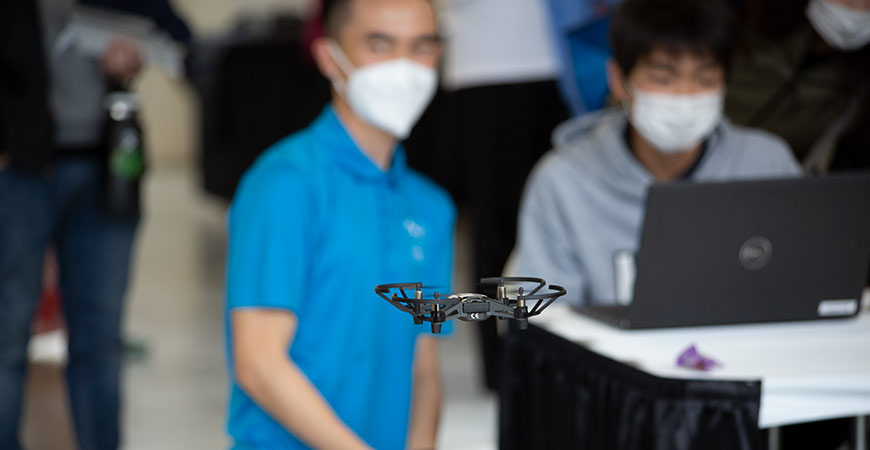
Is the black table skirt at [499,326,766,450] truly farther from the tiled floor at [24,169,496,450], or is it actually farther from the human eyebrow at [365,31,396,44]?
the tiled floor at [24,169,496,450]

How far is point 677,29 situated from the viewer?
173 centimetres

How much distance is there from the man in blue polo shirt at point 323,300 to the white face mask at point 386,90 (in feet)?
0.25

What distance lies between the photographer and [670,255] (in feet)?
4.30

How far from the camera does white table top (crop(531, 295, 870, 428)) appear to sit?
119 cm

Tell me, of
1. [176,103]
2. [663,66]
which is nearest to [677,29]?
[663,66]

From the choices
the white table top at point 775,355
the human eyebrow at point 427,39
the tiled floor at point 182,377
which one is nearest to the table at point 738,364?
the white table top at point 775,355

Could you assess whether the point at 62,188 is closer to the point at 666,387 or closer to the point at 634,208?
the point at 634,208

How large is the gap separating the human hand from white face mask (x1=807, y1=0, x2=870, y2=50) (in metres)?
1.35

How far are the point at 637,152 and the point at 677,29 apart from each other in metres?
0.23

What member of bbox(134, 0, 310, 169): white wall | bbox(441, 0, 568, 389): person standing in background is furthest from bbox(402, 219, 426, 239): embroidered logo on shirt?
bbox(134, 0, 310, 169): white wall

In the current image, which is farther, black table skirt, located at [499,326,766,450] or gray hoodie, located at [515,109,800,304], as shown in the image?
gray hoodie, located at [515,109,800,304]

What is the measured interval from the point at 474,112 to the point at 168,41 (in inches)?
33.1

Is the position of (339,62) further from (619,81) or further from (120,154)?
(120,154)

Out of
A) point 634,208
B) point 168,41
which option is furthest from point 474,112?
point 634,208
